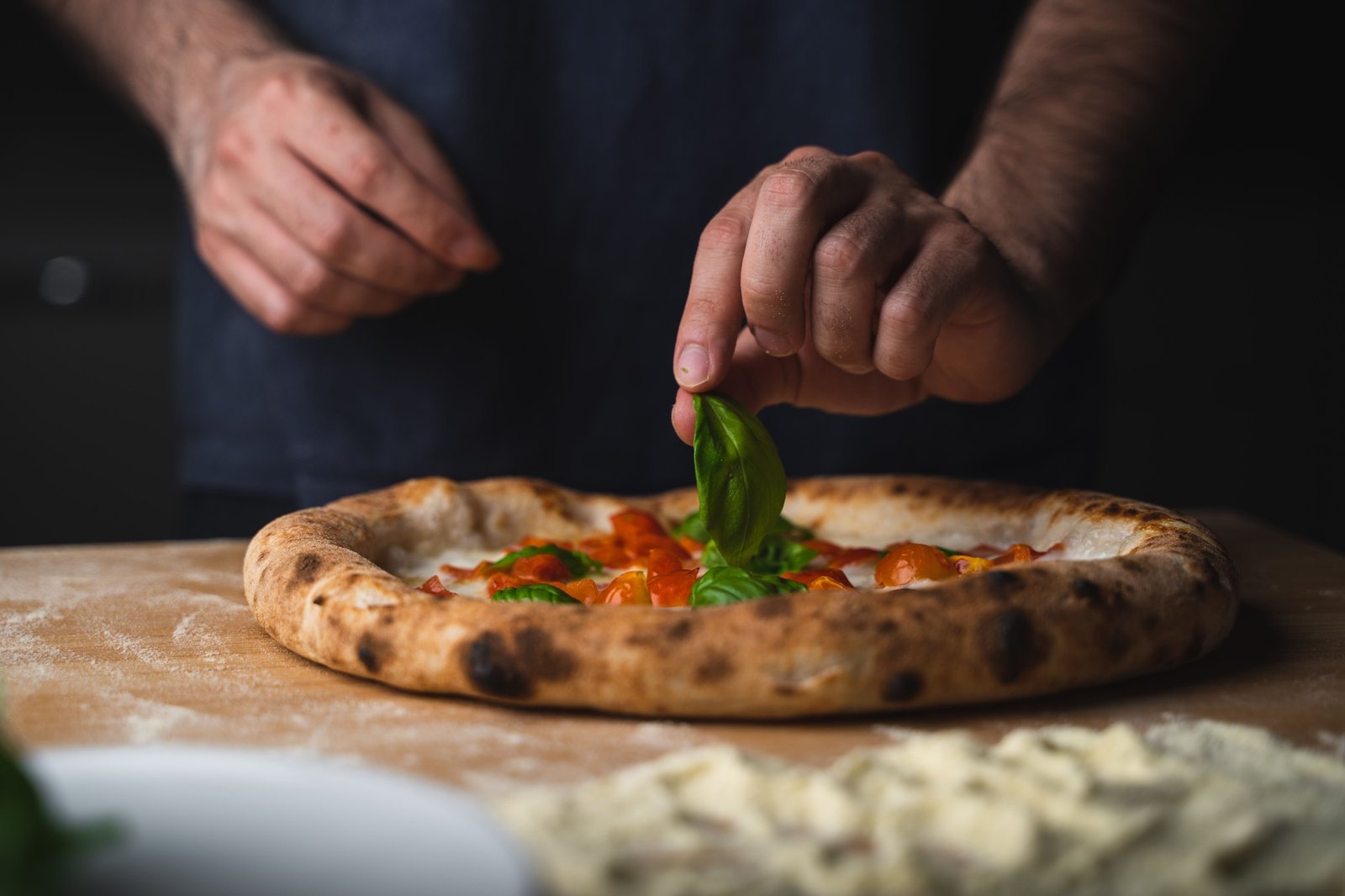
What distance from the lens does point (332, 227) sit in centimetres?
233

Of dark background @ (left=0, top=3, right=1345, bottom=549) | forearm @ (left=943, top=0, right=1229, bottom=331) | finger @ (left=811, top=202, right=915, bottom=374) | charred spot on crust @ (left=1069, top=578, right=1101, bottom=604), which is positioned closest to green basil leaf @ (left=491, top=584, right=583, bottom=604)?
finger @ (left=811, top=202, right=915, bottom=374)

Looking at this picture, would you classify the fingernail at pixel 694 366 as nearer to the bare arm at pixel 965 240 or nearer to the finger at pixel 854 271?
the bare arm at pixel 965 240

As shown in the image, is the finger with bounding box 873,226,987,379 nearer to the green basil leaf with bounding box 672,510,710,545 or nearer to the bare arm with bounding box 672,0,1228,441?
the bare arm with bounding box 672,0,1228,441

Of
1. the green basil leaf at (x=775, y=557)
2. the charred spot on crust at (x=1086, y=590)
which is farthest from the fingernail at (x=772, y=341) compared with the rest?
the charred spot on crust at (x=1086, y=590)

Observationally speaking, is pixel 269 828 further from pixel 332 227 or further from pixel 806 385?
pixel 332 227

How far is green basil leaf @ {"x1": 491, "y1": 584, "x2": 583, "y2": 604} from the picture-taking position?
1622mm

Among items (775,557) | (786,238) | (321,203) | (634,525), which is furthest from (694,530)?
(321,203)

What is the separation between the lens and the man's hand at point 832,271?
1.69 m

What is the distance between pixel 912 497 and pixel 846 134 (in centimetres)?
94

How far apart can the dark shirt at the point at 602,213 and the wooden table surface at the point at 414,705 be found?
1014 mm

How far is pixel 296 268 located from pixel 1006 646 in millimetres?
1602

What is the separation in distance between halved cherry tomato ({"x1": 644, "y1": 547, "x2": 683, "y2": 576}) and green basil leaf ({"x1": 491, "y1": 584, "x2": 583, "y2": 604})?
23 centimetres

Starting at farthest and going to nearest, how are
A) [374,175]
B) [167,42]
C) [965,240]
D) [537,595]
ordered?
[167,42] < [374,175] < [965,240] < [537,595]

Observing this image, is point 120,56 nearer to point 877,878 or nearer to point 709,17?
point 709,17
